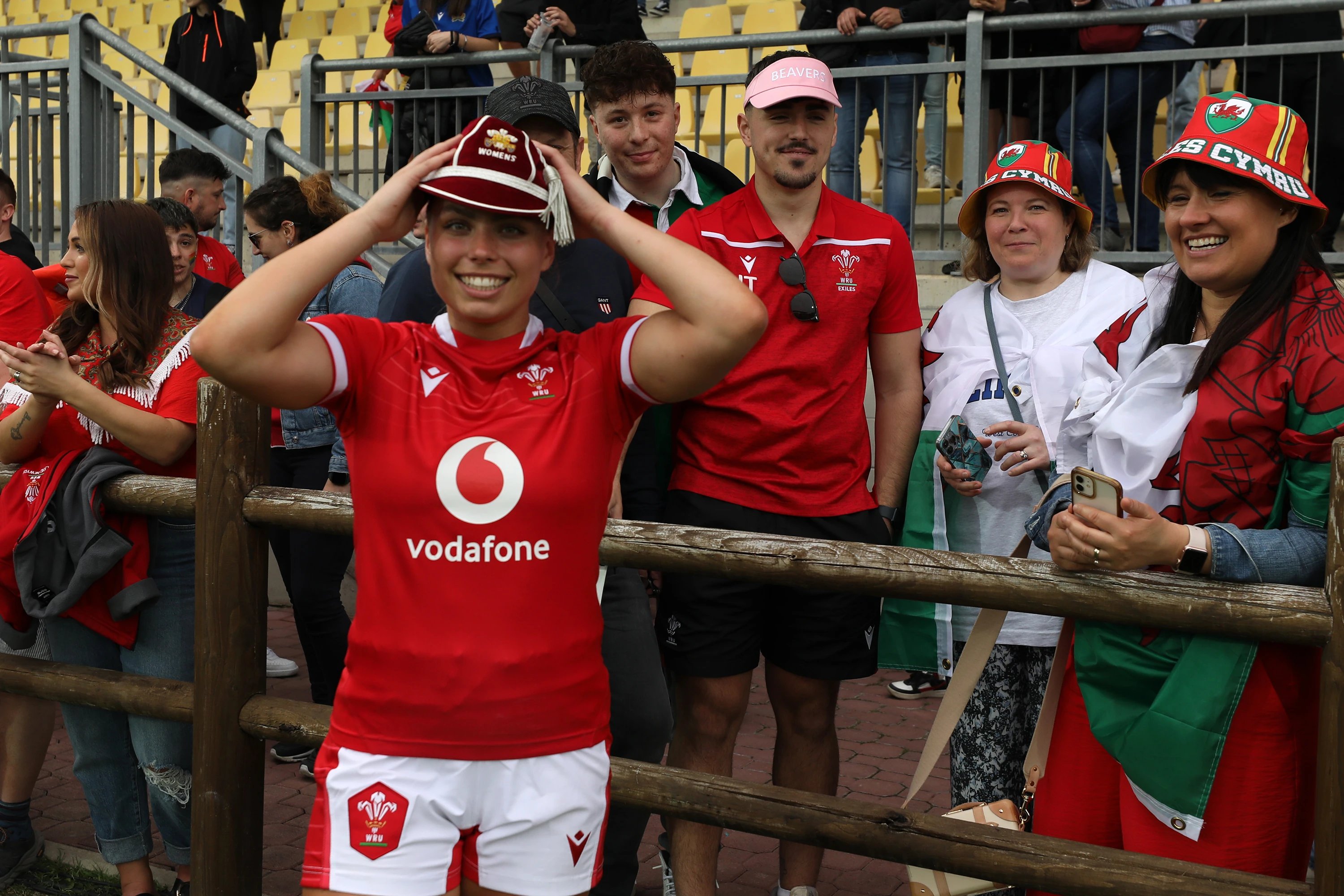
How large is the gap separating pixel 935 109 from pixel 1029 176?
370 cm

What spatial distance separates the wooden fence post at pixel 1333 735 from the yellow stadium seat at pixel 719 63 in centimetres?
802

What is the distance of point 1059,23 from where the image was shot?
6.28 metres

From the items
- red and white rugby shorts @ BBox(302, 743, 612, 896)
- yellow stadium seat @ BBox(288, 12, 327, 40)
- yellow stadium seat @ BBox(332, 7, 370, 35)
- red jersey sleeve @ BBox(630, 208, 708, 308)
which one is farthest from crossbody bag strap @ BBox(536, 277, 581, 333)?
yellow stadium seat @ BBox(288, 12, 327, 40)

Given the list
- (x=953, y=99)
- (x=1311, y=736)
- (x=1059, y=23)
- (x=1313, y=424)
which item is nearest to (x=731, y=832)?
(x=1311, y=736)

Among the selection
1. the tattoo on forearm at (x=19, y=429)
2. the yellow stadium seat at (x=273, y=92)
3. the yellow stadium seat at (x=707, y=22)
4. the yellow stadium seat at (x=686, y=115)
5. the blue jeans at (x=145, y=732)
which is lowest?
the blue jeans at (x=145, y=732)

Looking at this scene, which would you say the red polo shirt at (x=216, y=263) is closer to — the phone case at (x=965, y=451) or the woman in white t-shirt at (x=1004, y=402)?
the woman in white t-shirt at (x=1004, y=402)

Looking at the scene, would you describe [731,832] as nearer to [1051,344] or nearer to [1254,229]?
[1051,344]

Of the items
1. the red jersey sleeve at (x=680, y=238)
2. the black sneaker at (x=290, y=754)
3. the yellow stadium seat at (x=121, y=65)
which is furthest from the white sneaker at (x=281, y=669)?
the yellow stadium seat at (x=121, y=65)

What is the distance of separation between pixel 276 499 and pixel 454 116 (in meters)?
5.16

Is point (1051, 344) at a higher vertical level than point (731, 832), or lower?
higher

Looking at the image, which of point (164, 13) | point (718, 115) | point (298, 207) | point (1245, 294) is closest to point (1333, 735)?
point (1245, 294)

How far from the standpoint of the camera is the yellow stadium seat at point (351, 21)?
13.2 metres

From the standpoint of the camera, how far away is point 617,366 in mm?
2238

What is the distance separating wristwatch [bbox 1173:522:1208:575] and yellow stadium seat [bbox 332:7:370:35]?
12.3m
